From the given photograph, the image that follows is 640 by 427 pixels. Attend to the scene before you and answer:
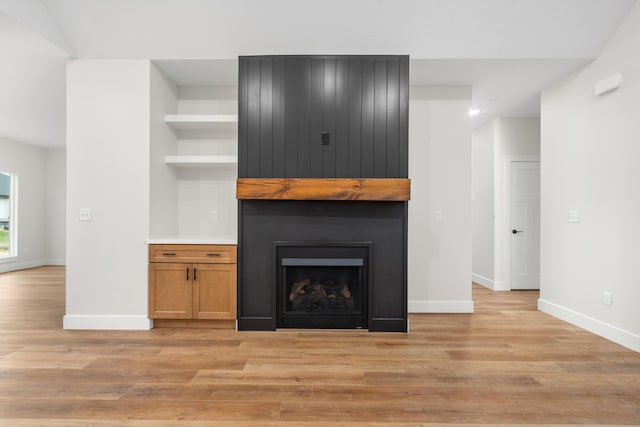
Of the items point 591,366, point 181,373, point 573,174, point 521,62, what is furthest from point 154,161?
point 573,174

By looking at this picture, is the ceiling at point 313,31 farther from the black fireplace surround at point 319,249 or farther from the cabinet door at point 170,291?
the cabinet door at point 170,291

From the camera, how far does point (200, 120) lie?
3.70m

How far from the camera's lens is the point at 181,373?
2479 mm

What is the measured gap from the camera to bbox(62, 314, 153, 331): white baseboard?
11.3 ft

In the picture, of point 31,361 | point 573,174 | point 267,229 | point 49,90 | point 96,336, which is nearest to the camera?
point 31,361

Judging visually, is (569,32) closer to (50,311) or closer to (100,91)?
(100,91)

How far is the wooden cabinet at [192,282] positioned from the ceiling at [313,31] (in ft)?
6.24

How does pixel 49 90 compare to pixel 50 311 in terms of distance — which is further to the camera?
pixel 49 90

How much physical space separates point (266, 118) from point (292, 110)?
0.27 meters

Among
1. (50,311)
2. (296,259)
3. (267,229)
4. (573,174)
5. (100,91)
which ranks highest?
(100,91)

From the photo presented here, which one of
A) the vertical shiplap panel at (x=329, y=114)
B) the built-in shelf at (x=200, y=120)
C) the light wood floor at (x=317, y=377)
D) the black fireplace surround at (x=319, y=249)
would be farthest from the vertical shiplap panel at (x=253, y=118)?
the light wood floor at (x=317, y=377)

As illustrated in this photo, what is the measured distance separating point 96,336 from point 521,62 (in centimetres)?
490

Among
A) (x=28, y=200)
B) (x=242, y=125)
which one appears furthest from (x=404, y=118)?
(x=28, y=200)

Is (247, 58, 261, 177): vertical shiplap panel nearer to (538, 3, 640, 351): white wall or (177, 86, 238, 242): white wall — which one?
(177, 86, 238, 242): white wall
